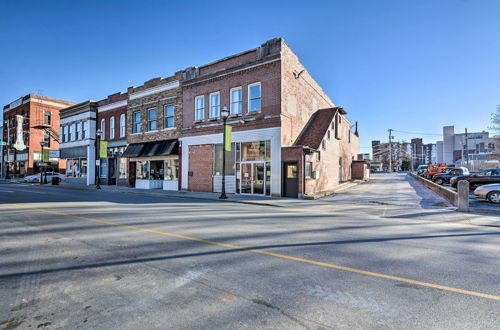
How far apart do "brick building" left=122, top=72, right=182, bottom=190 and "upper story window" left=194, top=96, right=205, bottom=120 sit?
6.29 feet

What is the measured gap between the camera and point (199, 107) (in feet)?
70.5

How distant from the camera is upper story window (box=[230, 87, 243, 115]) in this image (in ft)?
63.6

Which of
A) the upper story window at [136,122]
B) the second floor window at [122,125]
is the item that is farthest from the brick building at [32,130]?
the upper story window at [136,122]

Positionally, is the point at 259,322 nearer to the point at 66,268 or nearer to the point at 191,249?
the point at 191,249

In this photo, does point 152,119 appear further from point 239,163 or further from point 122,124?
point 239,163

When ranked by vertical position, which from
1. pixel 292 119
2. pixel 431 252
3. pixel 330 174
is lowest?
pixel 431 252

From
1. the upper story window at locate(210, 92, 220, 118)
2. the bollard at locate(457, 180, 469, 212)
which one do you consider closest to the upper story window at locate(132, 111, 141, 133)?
the upper story window at locate(210, 92, 220, 118)

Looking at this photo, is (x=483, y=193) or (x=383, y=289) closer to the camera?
(x=383, y=289)

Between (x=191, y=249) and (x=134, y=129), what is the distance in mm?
23649

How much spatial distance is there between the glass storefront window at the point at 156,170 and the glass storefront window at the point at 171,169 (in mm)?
751

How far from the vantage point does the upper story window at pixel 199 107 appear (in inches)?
834

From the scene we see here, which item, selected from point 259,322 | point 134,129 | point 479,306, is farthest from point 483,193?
point 134,129

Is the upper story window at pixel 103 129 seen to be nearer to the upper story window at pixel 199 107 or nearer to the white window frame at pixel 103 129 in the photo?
the white window frame at pixel 103 129

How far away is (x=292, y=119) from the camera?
18844mm
